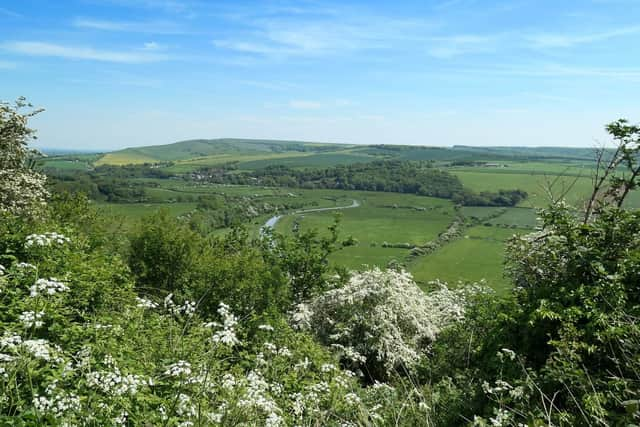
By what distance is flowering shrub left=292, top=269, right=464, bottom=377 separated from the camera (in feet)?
40.5

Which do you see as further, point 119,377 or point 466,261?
point 466,261

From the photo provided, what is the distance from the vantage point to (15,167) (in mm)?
13547

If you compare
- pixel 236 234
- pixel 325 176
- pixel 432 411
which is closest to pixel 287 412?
pixel 432 411

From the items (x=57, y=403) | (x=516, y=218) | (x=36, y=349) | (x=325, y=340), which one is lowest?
(x=516, y=218)

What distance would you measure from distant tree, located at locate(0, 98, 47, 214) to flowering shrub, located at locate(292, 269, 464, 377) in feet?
28.6

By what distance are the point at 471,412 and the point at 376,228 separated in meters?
80.7

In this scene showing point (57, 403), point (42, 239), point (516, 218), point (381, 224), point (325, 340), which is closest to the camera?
point (57, 403)

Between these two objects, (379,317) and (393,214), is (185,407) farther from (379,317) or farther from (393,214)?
(393,214)

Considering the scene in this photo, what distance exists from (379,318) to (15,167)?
11967 millimetres

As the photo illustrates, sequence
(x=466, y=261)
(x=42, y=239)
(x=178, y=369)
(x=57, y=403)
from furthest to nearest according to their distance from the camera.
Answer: (x=466, y=261) < (x=42, y=239) < (x=178, y=369) < (x=57, y=403)

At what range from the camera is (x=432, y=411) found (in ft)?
14.0

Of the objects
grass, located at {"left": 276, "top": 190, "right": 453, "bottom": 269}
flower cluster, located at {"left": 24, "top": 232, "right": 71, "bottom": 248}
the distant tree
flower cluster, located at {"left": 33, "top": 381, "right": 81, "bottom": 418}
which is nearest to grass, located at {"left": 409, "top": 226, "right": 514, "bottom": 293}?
grass, located at {"left": 276, "top": 190, "right": 453, "bottom": 269}

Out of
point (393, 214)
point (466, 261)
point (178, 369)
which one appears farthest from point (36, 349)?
point (393, 214)

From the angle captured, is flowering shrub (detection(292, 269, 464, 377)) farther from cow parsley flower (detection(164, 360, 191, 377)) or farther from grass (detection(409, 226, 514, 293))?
grass (detection(409, 226, 514, 293))
